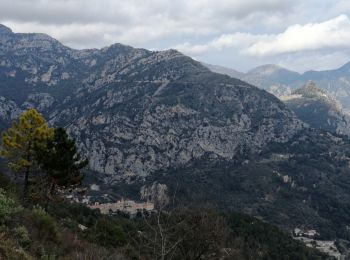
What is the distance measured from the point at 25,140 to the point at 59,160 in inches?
176

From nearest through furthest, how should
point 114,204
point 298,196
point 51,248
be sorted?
1. point 51,248
2. point 114,204
3. point 298,196


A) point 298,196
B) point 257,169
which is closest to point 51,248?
point 298,196

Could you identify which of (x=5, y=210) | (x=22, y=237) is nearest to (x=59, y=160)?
(x=5, y=210)

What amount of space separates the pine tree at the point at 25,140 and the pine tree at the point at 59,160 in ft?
3.15

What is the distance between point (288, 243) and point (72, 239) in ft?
261

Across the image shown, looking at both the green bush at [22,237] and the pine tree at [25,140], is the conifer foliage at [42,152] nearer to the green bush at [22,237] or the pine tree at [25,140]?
the pine tree at [25,140]

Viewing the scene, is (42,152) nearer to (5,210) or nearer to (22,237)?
(5,210)

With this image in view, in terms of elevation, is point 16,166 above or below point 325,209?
above

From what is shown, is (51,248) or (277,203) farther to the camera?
(277,203)

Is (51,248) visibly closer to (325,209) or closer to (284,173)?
(325,209)

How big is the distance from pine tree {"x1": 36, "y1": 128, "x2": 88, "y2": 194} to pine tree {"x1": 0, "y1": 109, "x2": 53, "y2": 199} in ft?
3.15

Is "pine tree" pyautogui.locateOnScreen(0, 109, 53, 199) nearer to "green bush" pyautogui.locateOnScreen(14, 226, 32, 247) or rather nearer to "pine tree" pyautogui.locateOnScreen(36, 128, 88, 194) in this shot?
"pine tree" pyautogui.locateOnScreen(36, 128, 88, 194)

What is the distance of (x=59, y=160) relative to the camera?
42094mm

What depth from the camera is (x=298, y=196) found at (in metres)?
178
